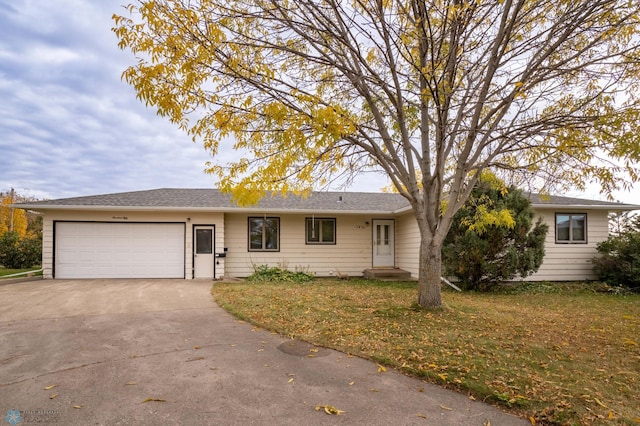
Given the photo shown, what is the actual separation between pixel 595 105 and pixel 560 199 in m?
8.14

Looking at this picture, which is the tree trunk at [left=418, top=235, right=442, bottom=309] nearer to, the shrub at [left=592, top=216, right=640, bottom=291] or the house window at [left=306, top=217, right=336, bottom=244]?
the house window at [left=306, top=217, right=336, bottom=244]

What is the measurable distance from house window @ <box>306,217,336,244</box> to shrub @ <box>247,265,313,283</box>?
4.79 feet

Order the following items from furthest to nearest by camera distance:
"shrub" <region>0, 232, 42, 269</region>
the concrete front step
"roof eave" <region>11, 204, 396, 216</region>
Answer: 1. "shrub" <region>0, 232, 42, 269</region>
2. the concrete front step
3. "roof eave" <region>11, 204, 396, 216</region>

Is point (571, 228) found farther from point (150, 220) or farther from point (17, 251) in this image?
point (17, 251)

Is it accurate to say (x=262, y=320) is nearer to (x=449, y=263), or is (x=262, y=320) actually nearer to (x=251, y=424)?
(x=251, y=424)

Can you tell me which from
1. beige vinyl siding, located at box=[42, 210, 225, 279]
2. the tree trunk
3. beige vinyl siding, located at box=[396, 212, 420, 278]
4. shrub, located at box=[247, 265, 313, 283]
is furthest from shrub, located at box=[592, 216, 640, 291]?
beige vinyl siding, located at box=[42, 210, 225, 279]

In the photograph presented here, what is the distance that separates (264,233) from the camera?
14.1m

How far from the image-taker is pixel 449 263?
10.7 metres

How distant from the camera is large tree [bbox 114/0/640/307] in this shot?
504 cm

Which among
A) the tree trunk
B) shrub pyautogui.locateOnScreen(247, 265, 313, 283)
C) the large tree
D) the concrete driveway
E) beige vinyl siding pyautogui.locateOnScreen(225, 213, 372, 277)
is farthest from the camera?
beige vinyl siding pyautogui.locateOnScreen(225, 213, 372, 277)

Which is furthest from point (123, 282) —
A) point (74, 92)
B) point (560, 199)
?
point (560, 199)

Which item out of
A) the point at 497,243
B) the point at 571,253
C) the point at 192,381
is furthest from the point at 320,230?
the point at 192,381

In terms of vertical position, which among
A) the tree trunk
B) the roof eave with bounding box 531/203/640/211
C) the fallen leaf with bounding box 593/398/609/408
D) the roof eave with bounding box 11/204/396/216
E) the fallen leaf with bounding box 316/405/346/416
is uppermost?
the roof eave with bounding box 531/203/640/211

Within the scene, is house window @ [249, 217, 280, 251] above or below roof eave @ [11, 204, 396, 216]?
below
